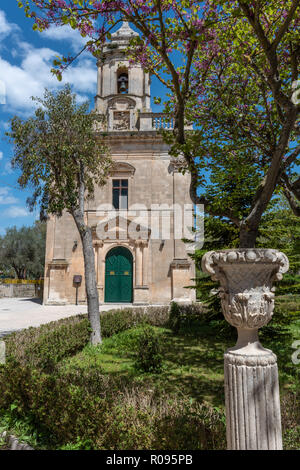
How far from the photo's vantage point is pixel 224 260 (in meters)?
2.48

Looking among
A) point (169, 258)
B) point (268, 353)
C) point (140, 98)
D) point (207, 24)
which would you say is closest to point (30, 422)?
point (268, 353)

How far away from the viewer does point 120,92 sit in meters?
20.9

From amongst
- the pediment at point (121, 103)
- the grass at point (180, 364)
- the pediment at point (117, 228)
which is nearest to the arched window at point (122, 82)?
the pediment at point (121, 103)

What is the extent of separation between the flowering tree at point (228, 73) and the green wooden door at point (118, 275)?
31.0 ft

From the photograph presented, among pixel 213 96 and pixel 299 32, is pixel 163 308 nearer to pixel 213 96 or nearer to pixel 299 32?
pixel 213 96

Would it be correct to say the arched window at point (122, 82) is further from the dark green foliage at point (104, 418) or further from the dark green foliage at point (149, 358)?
the dark green foliage at point (104, 418)

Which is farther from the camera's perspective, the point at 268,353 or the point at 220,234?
the point at 220,234

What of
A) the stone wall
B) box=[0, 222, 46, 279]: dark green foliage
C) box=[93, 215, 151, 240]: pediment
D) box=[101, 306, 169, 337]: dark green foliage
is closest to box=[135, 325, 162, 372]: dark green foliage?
box=[101, 306, 169, 337]: dark green foliage

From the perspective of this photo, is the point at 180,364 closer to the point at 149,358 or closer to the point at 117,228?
the point at 149,358

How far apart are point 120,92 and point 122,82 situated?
2.11ft

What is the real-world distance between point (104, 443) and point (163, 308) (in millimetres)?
9891

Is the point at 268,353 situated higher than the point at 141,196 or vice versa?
the point at 141,196

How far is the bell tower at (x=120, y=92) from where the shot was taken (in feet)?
64.2

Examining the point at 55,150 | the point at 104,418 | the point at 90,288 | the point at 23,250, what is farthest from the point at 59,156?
the point at 23,250
